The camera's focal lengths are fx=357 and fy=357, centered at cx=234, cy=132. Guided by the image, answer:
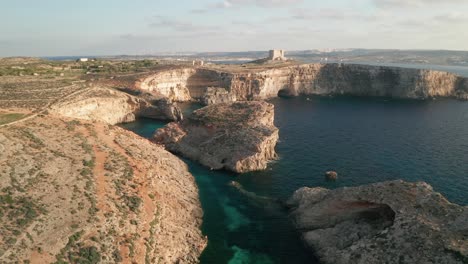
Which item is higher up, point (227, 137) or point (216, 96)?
point (216, 96)

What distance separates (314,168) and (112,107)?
2197 inches

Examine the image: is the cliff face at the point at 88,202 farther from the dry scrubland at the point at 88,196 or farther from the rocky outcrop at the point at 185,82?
the rocky outcrop at the point at 185,82

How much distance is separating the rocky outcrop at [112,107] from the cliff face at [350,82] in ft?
152

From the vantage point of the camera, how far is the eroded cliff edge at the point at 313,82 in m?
136

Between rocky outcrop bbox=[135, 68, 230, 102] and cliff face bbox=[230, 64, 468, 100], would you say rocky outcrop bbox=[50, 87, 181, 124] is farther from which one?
Answer: cliff face bbox=[230, 64, 468, 100]

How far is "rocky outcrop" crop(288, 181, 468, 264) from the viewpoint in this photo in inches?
1247

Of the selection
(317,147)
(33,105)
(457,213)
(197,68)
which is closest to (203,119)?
(317,147)

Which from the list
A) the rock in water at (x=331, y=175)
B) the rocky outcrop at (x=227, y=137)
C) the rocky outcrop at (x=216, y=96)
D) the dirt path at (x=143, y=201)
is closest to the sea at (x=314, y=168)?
the rock in water at (x=331, y=175)

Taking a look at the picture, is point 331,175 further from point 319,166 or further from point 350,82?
point 350,82

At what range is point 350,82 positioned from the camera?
6216 inches

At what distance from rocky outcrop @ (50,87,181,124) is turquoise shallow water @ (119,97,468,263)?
160 inches

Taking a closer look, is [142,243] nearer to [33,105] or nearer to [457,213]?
[457,213]

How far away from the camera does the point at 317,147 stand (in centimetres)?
7638

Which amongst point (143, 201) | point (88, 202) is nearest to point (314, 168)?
point (143, 201)
